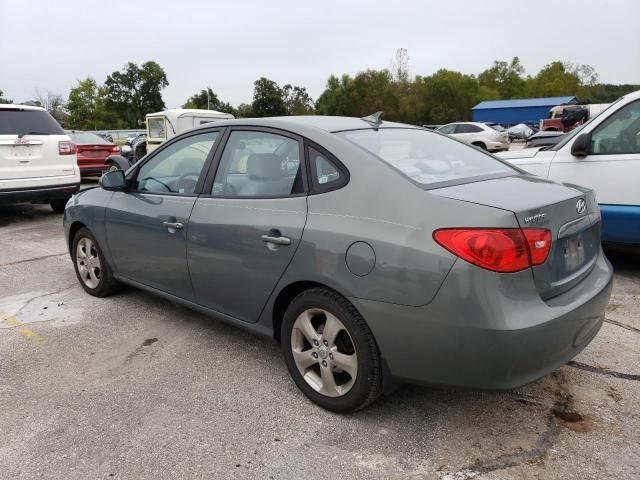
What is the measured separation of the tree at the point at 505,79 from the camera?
97250mm

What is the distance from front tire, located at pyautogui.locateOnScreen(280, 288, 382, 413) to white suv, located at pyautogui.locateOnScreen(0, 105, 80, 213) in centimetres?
687

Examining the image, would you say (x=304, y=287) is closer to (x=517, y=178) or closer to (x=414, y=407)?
(x=414, y=407)

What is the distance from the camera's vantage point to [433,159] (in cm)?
310

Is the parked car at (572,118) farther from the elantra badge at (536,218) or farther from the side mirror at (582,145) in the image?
the elantra badge at (536,218)

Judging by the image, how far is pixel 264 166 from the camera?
3227mm

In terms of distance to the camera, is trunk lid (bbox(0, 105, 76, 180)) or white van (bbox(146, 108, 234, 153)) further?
white van (bbox(146, 108, 234, 153))

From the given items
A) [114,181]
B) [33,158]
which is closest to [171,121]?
[33,158]

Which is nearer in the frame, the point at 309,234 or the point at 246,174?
the point at 309,234

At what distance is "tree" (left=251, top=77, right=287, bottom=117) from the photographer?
72.6 metres

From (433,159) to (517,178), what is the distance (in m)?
0.49

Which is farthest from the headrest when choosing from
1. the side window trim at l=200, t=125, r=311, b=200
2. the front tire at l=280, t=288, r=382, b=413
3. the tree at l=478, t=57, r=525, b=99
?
the tree at l=478, t=57, r=525, b=99

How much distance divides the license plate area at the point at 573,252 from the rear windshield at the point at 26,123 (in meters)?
8.16

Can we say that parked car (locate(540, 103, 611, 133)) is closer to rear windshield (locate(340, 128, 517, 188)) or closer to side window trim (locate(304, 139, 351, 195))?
rear windshield (locate(340, 128, 517, 188))

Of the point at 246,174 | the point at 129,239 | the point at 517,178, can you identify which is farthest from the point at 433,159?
the point at 129,239
